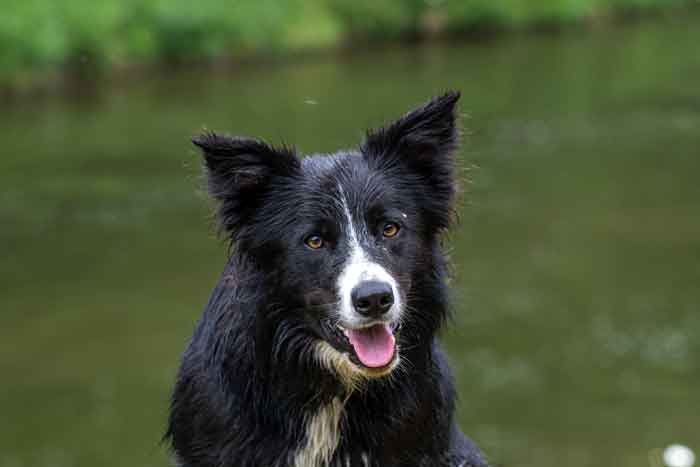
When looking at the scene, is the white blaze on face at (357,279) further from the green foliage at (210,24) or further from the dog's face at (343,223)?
the green foliage at (210,24)

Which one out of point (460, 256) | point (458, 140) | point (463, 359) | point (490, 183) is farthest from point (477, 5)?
point (458, 140)

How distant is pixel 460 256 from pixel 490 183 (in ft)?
15.6

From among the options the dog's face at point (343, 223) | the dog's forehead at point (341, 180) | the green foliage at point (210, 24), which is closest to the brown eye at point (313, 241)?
the dog's face at point (343, 223)

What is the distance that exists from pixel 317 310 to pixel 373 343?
0.28 m

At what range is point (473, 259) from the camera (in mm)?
19734

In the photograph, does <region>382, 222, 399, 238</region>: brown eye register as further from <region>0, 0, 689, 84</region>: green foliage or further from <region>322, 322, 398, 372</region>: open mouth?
<region>0, 0, 689, 84</region>: green foliage

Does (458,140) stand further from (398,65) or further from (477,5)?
(477,5)

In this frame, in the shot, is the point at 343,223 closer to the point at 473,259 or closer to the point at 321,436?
the point at 321,436

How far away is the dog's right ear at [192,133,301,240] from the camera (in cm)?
497

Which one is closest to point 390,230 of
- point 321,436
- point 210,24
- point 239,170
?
point 239,170

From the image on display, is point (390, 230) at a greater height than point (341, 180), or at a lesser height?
lesser

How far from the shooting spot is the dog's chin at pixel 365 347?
4.85m

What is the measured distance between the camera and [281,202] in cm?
514

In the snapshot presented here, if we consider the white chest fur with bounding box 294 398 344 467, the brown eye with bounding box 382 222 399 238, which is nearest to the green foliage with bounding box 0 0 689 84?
the white chest fur with bounding box 294 398 344 467
